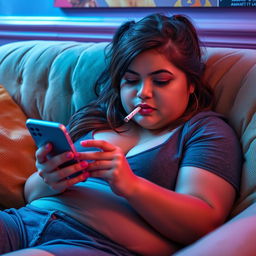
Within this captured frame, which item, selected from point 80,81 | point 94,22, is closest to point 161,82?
point 80,81

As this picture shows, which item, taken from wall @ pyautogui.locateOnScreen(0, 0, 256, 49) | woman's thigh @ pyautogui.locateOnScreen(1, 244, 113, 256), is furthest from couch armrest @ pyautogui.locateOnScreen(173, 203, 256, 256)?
wall @ pyautogui.locateOnScreen(0, 0, 256, 49)

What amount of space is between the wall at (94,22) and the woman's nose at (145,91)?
2.01 feet

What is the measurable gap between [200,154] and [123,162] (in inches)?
8.0

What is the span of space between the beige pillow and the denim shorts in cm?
19

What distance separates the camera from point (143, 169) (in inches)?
39.2

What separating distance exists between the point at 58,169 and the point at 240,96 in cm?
54

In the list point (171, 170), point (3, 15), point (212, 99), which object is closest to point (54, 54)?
point (212, 99)

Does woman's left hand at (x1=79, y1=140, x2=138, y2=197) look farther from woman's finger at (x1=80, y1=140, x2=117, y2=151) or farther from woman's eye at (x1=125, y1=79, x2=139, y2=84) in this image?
woman's eye at (x1=125, y1=79, x2=139, y2=84)

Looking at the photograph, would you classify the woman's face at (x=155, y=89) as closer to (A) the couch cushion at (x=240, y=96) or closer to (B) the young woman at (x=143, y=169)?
(B) the young woman at (x=143, y=169)

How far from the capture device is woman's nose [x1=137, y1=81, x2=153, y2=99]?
3.35 ft

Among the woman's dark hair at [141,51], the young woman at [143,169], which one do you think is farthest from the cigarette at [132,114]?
the woman's dark hair at [141,51]

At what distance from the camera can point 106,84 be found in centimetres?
125

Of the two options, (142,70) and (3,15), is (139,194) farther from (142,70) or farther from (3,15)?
(3,15)

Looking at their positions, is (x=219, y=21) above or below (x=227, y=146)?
above
